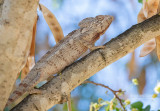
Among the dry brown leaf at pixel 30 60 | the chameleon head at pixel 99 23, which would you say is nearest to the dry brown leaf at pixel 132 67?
the chameleon head at pixel 99 23

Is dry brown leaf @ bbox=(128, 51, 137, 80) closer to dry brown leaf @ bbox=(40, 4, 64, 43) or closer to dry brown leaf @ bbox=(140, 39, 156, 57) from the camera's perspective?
dry brown leaf @ bbox=(140, 39, 156, 57)

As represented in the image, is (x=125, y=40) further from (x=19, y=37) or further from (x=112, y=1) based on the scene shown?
(x=112, y=1)

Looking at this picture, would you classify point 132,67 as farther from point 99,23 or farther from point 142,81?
point 99,23

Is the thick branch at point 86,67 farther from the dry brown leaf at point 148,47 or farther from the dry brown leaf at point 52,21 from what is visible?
the dry brown leaf at point 52,21

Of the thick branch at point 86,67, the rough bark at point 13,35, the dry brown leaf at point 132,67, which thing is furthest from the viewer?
the dry brown leaf at point 132,67

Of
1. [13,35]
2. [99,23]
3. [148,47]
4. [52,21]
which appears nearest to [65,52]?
[52,21]

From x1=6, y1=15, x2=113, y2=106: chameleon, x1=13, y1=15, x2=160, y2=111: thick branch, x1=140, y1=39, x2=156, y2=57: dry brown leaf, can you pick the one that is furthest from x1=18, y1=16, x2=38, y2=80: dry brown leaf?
x1=140, y1=39, x2=156, y2=57: dry brown leaf
